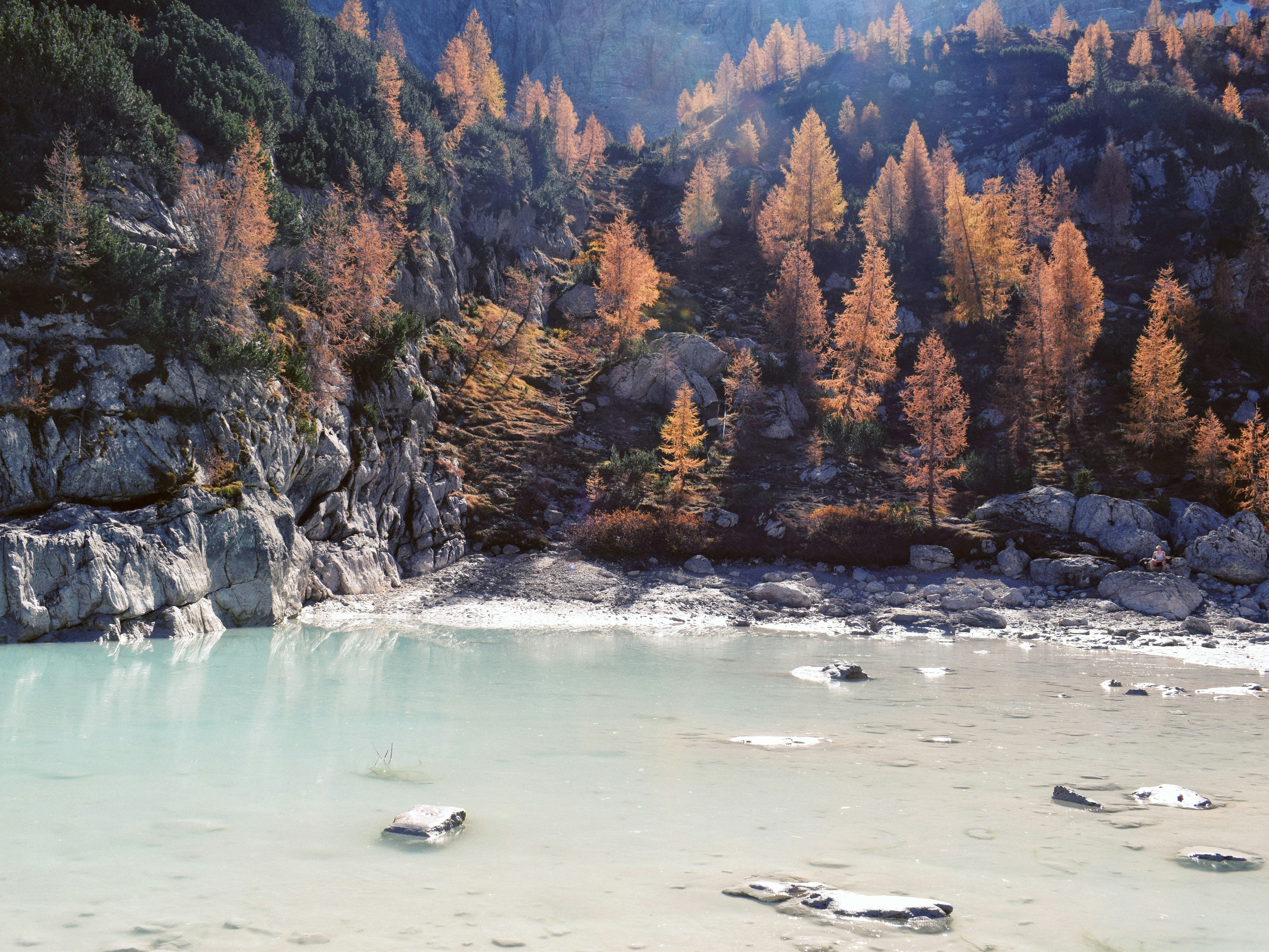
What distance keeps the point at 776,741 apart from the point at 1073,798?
3.81 m

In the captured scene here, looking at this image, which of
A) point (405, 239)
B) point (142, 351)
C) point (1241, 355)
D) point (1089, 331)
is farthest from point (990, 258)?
point (142, 351)

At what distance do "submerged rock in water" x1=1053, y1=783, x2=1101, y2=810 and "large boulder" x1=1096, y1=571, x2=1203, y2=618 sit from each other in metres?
25.1

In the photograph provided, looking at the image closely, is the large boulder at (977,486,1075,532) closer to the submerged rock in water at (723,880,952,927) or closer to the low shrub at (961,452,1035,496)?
the low shrub at (961,452,1035,496)

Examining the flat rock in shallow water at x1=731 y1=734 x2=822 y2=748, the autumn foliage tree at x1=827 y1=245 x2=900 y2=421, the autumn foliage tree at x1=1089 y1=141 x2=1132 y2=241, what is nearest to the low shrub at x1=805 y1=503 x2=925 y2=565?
the autumn foliage tree at x1=827 y1=245 x2=900 y2=421

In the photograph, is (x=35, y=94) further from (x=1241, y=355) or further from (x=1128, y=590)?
(x=1241, y=355)

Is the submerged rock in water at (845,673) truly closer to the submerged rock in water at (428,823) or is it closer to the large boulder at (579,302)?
the submerged rock in water at (428,823)

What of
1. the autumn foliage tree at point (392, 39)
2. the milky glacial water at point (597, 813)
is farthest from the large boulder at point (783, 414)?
the autumn foliage tree at point (392, 39)

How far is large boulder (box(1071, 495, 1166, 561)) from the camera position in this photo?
1307 inches

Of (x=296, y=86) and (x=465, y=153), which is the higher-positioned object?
(x=465, y=153)

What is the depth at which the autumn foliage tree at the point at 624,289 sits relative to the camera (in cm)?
5694

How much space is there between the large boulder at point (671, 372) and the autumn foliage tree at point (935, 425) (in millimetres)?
15901

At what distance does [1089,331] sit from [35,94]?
59.9 metres

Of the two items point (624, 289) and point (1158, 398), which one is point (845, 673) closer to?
point (1158, 398)

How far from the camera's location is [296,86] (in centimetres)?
5178
